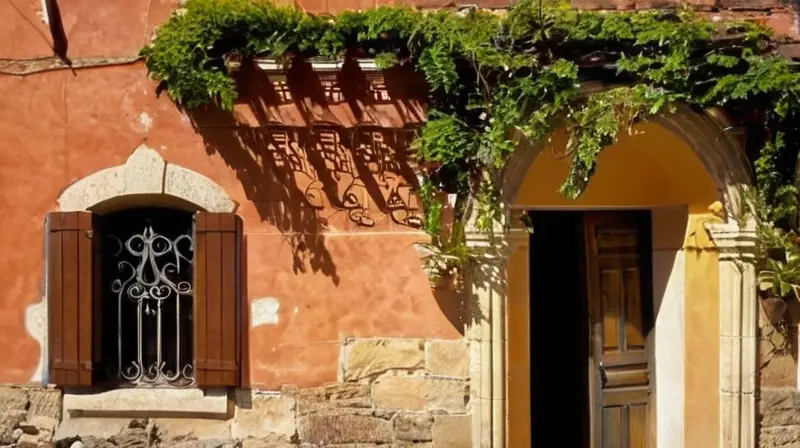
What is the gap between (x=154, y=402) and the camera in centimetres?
527

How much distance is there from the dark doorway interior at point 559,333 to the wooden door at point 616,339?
3.2 inches

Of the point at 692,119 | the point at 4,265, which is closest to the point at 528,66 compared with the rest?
the point at 692,119

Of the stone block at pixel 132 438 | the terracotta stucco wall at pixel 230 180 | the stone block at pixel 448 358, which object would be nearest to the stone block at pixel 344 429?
the terracotta stucco wall at pixel 230 180

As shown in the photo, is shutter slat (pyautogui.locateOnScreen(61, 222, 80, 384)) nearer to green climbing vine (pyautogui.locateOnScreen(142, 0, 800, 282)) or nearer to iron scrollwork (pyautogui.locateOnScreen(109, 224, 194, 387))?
iron scrollwork (pyautogui.locateOnScreen(109, 224, 194, 387))

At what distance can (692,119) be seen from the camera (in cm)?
527

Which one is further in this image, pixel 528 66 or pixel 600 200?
pixel 600 200

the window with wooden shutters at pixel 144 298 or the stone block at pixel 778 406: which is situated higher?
the window with wooden shutters at pixel 144 298

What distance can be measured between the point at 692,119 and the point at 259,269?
293cm

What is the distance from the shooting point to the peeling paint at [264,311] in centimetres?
528

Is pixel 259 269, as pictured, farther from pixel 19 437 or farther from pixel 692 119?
pixel 692 119

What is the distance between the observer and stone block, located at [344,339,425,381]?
524 centimetres

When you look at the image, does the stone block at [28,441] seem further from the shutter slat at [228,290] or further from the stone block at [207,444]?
the shutter slat at [228,290]

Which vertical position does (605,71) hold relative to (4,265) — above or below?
above

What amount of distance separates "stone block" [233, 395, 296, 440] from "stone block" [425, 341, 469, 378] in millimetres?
920
